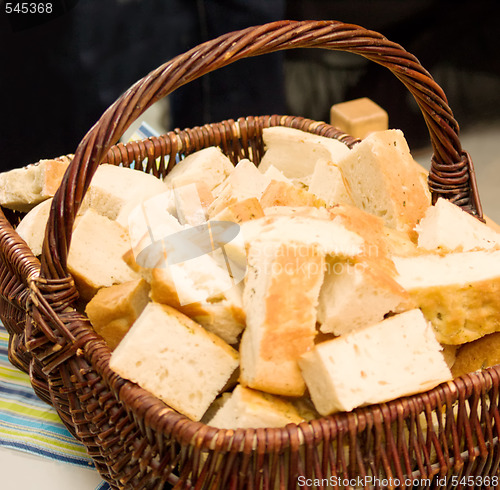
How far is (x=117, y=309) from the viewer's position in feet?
3.05

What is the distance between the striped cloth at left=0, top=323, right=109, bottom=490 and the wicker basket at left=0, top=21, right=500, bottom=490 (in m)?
0.05

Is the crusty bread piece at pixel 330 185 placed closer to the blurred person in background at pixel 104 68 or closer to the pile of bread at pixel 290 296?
the pile of bread at pixel 290 296

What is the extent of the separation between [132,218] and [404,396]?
536 mm

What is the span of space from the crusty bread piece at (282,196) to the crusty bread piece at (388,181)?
0.12 m

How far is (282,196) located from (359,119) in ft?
2.35

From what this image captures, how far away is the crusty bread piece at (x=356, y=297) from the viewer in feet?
2.74

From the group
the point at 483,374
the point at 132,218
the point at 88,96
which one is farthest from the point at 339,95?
the point at 483,374

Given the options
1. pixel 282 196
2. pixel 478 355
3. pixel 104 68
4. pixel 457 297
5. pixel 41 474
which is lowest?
pixel 41 474

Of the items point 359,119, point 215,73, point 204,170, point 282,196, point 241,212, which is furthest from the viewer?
point 215,73

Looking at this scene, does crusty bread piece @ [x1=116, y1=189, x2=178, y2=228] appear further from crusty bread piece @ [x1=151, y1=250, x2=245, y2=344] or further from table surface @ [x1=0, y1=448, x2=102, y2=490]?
table surface @ [x1=0, y1=448, x2=102, y2=490]

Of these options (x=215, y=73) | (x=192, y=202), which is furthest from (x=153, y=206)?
(x=215, y=73)

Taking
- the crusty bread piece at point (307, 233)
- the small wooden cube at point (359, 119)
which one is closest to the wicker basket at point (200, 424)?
the crusty bread piece at point (307, 233)

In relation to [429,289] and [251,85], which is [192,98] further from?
[429,289]

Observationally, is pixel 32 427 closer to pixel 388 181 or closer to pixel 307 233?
pixel 307 233
